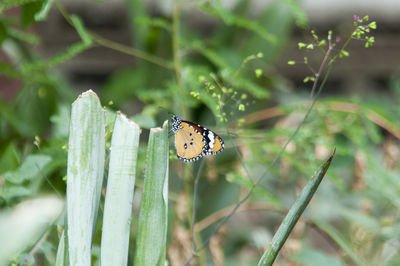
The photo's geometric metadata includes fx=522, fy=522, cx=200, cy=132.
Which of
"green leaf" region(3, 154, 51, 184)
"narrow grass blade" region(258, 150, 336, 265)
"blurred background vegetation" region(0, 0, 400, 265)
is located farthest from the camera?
"blurred background vegetation" region(0, 0, 400, 265)

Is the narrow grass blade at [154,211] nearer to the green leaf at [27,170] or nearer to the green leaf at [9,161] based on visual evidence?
the green leaf at [27,170]

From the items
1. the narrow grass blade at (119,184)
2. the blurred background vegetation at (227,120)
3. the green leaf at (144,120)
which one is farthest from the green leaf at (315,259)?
the narrow grass blade at (119,184)

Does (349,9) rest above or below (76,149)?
above

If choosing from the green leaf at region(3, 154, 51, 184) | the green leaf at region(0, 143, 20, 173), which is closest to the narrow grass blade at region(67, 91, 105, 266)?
the green leaf at region(3, 154, 51, 184)

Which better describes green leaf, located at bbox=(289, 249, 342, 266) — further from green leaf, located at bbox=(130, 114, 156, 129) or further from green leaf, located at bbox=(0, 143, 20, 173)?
green leaf, located at bbox=(0, 143, 20, 173)

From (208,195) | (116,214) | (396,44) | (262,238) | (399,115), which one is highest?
(396,44)

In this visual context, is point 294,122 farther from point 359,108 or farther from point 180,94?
point 180,94

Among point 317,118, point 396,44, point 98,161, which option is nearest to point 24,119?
point 317,118
